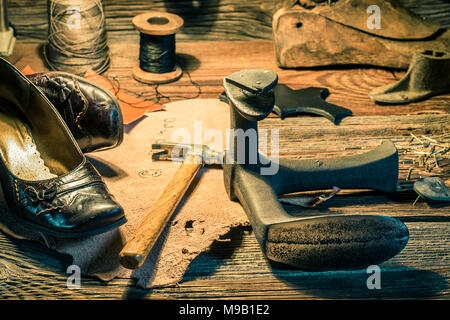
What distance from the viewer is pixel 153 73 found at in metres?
2.08

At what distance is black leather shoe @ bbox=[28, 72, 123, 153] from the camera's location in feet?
4.85

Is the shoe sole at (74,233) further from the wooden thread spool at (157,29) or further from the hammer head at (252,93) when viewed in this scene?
the wooden thread spool at (157,29)

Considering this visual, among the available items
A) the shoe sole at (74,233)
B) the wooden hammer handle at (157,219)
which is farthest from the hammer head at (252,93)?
the shoe sole at (74,233)

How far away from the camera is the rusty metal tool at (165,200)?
44.2 inches

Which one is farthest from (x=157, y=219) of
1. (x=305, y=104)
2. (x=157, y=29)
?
(x=157, y=29)

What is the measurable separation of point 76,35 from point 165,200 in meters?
0.96

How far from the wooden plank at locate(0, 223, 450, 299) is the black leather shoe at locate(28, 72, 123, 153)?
36 cm

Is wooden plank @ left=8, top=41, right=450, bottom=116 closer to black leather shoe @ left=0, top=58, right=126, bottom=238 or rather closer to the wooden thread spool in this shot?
the wooden thread spool

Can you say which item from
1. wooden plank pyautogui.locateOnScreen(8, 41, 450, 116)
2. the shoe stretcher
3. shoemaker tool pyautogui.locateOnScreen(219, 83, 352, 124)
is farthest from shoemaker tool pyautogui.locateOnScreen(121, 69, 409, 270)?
the shoe stretcher

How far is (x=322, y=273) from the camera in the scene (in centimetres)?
120

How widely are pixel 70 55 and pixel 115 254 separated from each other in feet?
3.43

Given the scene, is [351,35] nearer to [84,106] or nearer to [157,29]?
[157,29]

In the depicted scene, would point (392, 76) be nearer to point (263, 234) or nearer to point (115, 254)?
point (263, 234)
